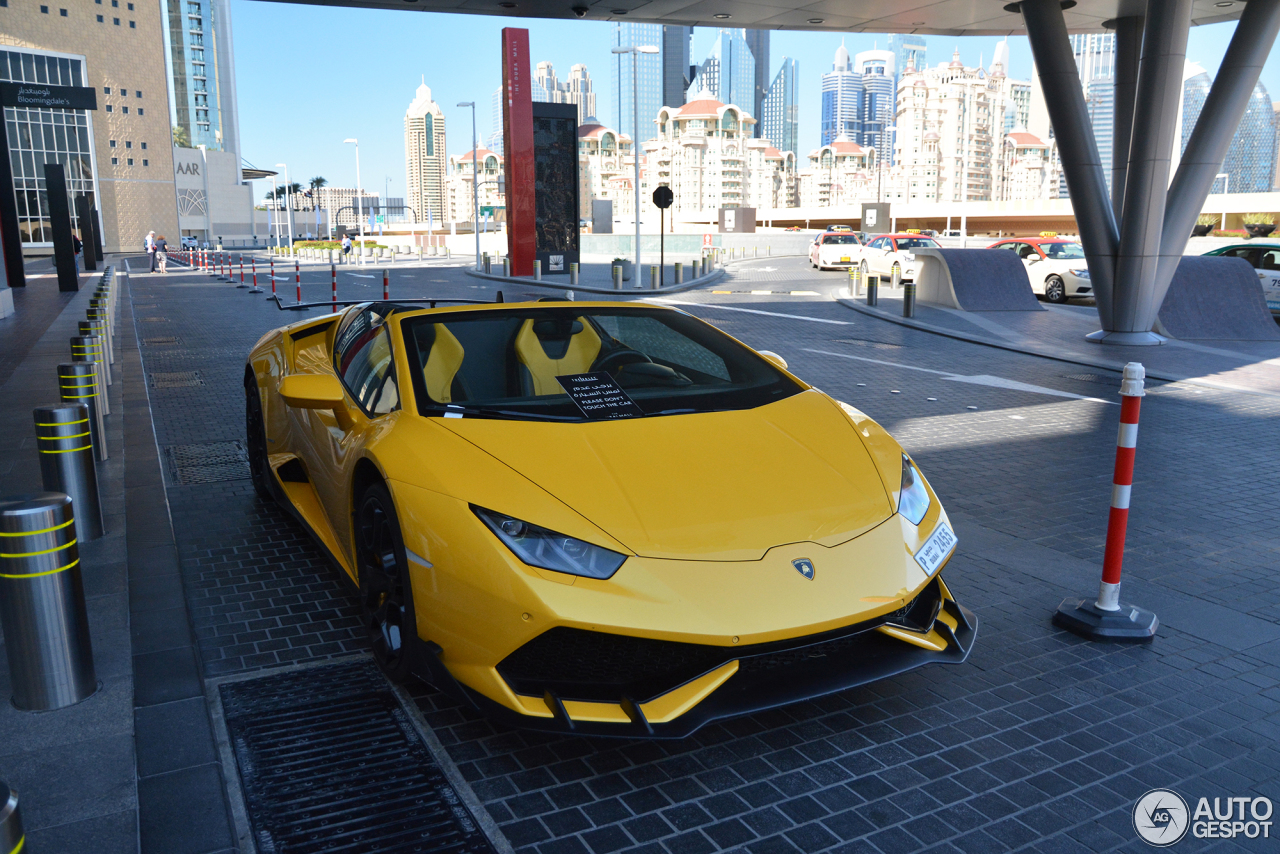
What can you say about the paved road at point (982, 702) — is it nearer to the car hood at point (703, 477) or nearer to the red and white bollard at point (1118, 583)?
the red and white bollard at point (1118, 583)

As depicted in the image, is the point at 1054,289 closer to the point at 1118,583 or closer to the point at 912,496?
the point at 1118,583

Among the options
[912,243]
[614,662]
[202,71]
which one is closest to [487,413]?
[614,662]

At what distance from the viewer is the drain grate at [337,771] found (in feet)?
8.88

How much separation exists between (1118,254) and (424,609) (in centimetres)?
1590

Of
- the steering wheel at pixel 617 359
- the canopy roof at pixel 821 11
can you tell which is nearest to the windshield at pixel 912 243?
the canopy roof at pixel 821 11

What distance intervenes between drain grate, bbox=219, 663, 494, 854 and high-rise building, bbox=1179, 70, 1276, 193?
97.6m

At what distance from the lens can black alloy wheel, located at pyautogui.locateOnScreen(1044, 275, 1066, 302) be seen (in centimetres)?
2445

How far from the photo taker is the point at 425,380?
3.89 m

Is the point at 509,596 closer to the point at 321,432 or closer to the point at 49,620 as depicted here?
the point at 49,620

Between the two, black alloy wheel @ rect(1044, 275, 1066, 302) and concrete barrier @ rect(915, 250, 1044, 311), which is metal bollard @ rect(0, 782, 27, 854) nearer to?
concrete barrier @ rect(915, 250, 1044, 311)

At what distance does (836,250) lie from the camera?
123 ft

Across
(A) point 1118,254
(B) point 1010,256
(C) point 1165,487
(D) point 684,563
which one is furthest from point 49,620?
(B) point 1010,256

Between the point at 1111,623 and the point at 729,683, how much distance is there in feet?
7.32

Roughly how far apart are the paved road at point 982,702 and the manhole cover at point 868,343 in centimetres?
720
